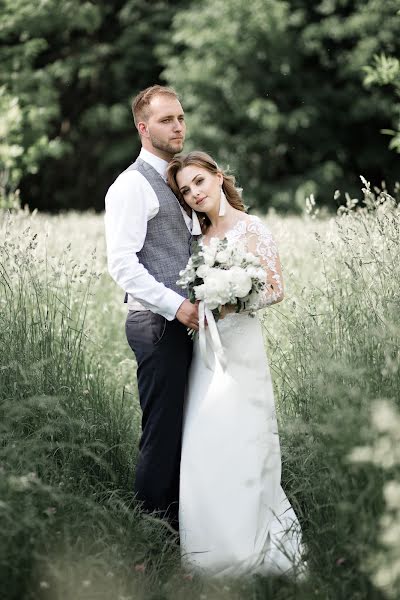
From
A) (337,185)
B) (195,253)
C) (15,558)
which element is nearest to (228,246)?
(195,253)

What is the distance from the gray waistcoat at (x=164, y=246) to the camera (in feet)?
13.8

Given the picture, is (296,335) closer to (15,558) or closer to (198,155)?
(198,155)

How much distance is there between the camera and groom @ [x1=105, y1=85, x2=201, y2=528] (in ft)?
13.5

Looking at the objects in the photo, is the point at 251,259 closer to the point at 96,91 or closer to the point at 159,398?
the point at 159,398

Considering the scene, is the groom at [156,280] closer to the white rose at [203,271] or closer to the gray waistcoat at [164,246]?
the gray waistcoat at [164,246]

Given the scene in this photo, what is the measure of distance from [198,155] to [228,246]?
1.89ft

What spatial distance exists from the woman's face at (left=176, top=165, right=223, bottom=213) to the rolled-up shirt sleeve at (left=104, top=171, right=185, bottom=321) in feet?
0.52

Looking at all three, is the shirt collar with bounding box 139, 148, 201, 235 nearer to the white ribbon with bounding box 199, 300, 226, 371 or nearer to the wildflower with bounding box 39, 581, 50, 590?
the white ribbon with bounding box 199, 300, 226, 371

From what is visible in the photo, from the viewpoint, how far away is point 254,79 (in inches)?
783

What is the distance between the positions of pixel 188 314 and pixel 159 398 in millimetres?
466

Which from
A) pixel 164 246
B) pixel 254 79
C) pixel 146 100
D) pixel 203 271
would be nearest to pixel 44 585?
pixel 203 271

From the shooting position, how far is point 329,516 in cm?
369

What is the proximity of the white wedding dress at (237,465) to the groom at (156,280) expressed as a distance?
0.14m

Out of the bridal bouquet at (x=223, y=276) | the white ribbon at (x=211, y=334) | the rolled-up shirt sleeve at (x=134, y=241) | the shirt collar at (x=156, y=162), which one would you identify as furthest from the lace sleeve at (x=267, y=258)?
the shirt collar at (x=156, y=162)
